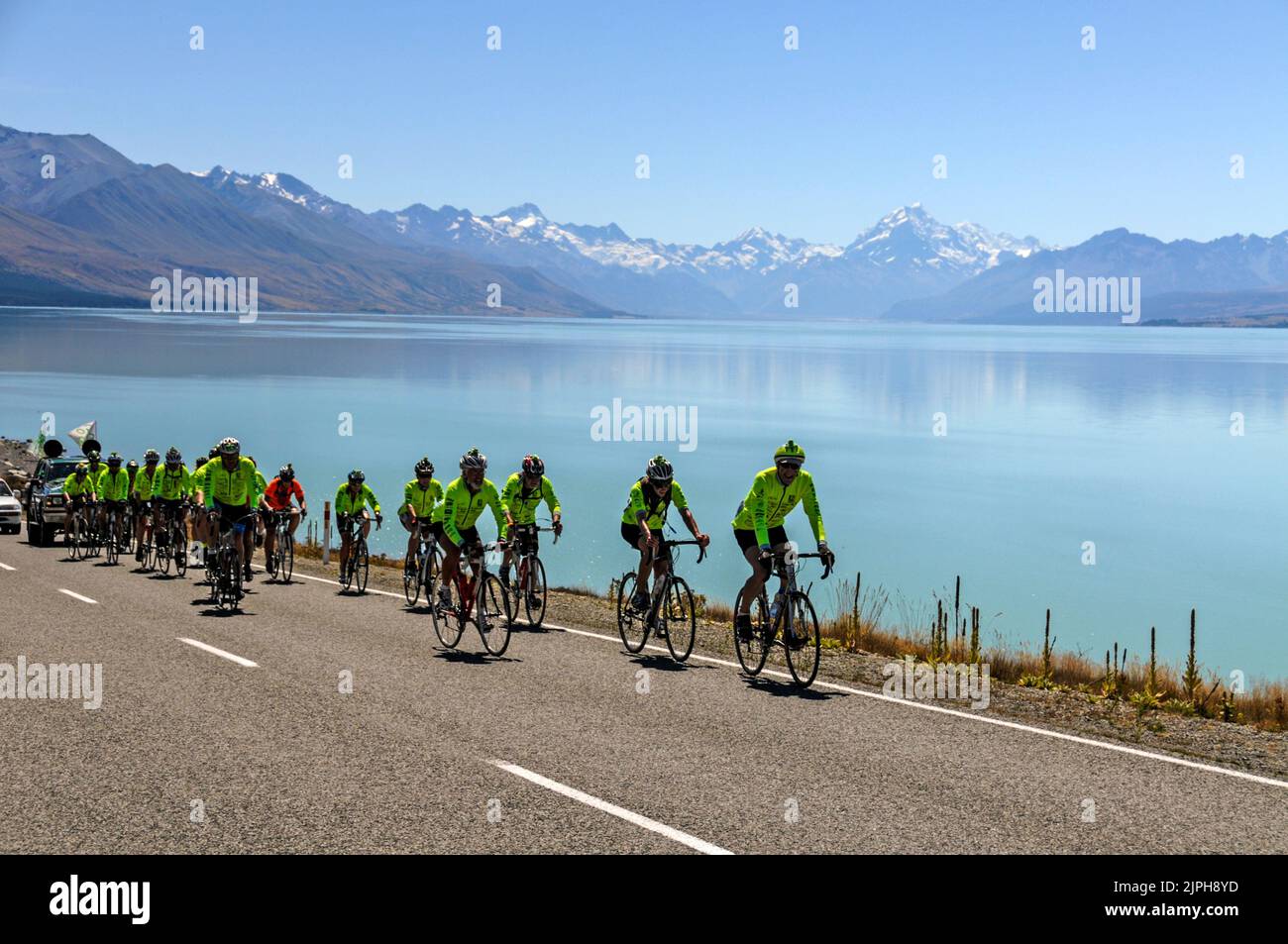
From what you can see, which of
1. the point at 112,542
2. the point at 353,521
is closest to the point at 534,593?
the point at 353,521

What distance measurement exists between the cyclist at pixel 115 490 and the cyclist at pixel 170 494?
2452 millimetres

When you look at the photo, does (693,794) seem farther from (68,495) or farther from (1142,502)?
(1142,502)

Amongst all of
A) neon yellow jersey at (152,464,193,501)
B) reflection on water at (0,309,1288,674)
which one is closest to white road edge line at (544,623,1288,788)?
neon yellow jersey at (152,464,193,501)

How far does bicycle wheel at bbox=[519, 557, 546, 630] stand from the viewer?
16.2m

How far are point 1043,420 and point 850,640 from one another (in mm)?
81067

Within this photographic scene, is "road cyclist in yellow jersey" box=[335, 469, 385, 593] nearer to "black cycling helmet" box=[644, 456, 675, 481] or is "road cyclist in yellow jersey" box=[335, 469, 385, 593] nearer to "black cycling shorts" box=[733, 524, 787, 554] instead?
"black cycling helmet" box=[644, 456, 675, 481]

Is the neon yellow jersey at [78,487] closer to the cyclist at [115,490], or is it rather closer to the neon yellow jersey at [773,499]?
the cyclist at [115,490]

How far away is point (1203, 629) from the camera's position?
Result: 32.4m

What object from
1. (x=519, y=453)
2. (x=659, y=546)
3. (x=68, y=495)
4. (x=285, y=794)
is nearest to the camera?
(x=285, y=794)

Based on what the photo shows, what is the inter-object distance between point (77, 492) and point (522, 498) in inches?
621

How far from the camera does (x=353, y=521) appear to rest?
842 inches

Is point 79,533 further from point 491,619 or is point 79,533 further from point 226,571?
point 491,619

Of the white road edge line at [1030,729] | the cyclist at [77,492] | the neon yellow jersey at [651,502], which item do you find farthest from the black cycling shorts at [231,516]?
the cyclist at [77,492]
